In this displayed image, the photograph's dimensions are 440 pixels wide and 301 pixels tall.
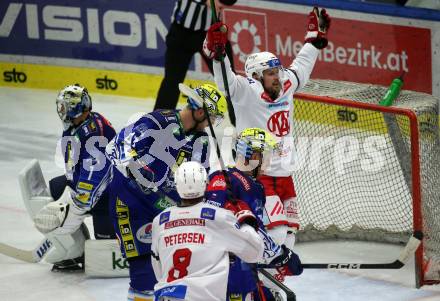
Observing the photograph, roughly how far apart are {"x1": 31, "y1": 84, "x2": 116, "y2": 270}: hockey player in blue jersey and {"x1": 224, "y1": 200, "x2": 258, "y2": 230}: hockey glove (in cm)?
149

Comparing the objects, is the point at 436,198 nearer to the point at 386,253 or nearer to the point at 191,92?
the point at 386,253

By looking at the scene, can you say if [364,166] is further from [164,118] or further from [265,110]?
[164,118]

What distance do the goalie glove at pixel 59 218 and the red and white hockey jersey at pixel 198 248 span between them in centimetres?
202

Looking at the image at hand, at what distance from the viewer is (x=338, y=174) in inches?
290

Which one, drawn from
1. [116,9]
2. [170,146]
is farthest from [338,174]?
[116,9]

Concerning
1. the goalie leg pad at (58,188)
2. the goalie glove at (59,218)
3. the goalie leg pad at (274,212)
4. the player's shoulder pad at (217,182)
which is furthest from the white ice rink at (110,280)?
the player's shoulder pad at (217,182)

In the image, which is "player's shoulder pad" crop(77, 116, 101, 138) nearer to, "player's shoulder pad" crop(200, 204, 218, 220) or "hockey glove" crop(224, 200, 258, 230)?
"hockey glove" crop(224, 200, 258, 230)

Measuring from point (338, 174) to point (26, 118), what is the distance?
3476mm

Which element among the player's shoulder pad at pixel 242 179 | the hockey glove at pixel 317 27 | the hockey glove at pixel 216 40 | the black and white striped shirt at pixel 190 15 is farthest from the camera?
the black and white striped shirt at pixel 190 15

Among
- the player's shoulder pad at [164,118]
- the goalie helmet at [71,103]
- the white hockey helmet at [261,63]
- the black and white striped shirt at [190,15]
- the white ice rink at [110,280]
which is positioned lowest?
the white ice rink at [110,280]

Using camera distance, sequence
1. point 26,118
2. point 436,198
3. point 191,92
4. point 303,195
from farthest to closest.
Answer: point 26,118, point 303,195, point 436,198, point 191,92

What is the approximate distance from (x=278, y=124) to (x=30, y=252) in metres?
1.78

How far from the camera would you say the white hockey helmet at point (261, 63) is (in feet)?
19.4

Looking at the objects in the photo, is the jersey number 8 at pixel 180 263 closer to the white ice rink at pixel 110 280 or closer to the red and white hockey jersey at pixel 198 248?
the red and white hockey jersey at pixel 198 248
